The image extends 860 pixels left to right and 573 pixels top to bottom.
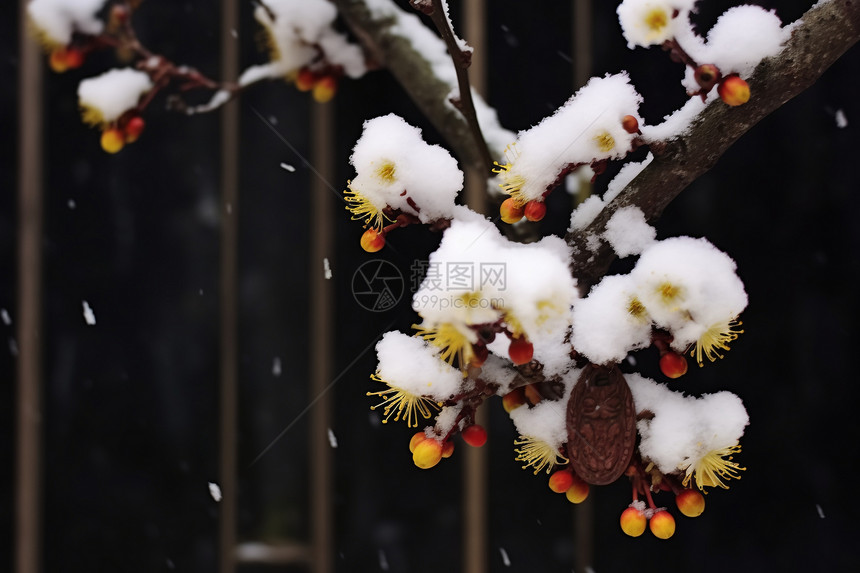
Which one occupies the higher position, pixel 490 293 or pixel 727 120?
pixel 727 120

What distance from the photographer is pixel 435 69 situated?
0.61m

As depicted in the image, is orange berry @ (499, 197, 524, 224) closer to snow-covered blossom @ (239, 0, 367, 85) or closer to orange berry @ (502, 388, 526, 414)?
orange berry @ (502, 388, 526, 414)

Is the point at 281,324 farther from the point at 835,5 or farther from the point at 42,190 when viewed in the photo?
the point at 835,5

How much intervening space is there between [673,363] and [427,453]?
0.47 feet

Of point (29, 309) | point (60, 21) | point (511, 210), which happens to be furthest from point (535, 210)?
point (29, 309)

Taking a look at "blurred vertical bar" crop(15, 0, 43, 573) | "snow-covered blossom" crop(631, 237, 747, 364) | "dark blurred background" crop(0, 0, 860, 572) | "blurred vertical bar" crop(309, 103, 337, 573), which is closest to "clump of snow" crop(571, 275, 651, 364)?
"snow-covered blossom" crop(631, 237, 747, 364)

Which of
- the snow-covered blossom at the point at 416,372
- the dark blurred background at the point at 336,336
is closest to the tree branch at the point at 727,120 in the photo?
the snow-covered blossom at the point at 416,372

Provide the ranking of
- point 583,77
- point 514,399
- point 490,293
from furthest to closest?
point 583,77 < point 514,399 < point 490,293

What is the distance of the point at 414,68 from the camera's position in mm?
621

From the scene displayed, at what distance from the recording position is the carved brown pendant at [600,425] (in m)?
0.40

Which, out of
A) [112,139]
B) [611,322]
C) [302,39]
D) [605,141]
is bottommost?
[611,322]

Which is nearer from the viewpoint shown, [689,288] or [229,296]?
[689,288]

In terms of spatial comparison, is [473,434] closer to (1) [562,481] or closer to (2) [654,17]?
(1) [562,481]

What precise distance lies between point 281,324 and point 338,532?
245 mm
